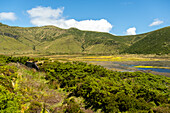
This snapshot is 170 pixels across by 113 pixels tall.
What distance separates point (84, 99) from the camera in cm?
1095

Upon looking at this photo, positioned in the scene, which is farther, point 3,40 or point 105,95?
point 3,40

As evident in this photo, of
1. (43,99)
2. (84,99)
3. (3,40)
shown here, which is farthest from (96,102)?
(3,40)

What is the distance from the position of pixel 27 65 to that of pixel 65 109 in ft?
69.5

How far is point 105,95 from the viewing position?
973cm

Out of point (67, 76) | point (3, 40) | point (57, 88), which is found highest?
point (3, 40)

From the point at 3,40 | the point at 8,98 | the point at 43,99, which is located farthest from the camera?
the point at 3,40

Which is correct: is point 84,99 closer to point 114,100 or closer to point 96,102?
point 96,102

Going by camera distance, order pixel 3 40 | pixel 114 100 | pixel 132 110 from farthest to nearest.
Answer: pixel 3 40 → pixel 114 100 → pixel 132 110

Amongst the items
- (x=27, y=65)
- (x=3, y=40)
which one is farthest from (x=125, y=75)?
(x=3, y=40)

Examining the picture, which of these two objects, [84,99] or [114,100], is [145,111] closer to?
[114,100]

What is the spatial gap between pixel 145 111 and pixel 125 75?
1153cm

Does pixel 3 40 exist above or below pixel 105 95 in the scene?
above

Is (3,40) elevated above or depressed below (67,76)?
Answer: above

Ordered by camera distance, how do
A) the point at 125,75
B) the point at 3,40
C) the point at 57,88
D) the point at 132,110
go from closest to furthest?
1. the point at 132,110
2. the point at 57,88
3. the point at 125,75
4. the point at 3,40
